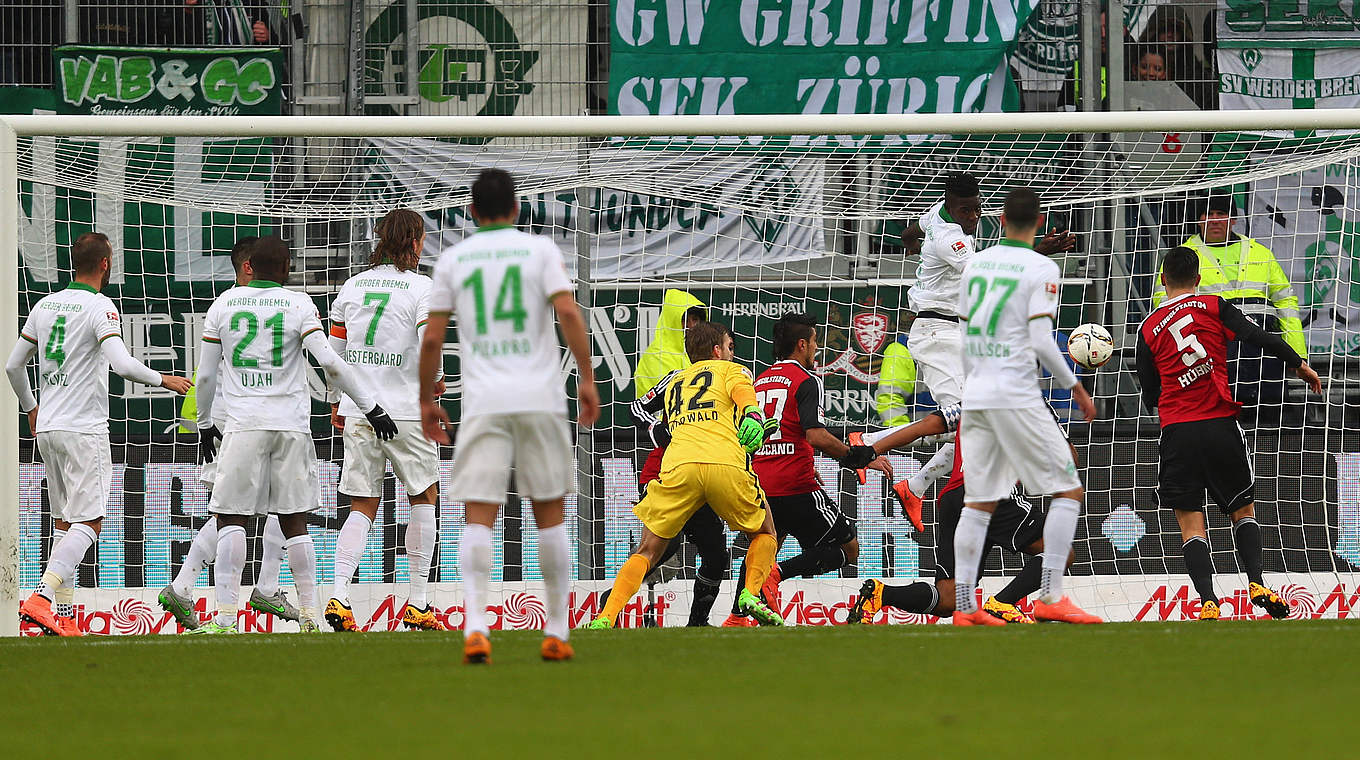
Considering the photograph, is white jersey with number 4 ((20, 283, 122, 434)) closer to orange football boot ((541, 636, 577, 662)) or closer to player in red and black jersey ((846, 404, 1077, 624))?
orange football boot ((541, 636, 577, 662))

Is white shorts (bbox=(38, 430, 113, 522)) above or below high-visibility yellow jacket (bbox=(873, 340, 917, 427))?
below

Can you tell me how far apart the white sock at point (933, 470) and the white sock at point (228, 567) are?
4.09 m

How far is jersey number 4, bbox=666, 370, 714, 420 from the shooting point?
9.09 m

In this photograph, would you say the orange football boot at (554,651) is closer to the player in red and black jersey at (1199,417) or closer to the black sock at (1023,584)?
the black sock at (1023,584)

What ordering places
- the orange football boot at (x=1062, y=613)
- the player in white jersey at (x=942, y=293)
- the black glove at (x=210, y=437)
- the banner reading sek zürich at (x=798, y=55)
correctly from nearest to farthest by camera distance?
the orange football boot at (x=1062, y=613)
the black glove at (x=210, y=437)
the player in white jersey at (x=942, y=293)
the banner reading sek zürich at (x=798, y=55)

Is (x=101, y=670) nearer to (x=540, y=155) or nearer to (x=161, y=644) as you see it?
(x=161, y=644)

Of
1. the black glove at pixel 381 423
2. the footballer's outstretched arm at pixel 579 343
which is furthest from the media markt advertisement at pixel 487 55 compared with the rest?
the footballer's outstretched arm at pixel 579 343

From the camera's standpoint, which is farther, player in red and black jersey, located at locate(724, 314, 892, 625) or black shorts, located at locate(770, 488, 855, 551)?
black shorts, located at locate(770, 488, 855, 551)

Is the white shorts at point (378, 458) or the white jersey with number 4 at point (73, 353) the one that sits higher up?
the white jersey with number 4 at point (73, 353)

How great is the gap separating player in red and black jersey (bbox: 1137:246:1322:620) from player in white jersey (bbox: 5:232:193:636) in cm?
532

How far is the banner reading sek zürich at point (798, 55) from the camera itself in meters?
14.8

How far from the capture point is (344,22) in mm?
15086

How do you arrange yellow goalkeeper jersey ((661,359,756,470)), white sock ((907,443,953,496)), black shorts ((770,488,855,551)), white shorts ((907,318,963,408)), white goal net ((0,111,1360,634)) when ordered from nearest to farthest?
yellow goalkeeper jersey ((661,359,756,470)), white shorts ((907,318,963,408)), black shorts ((770,488,855,551)), white sock ((907,443,953,496)), white goal net ((0,111,1360,634))

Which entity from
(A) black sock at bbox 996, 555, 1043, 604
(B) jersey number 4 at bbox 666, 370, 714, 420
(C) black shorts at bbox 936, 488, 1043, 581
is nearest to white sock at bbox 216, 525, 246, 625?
(B) jersey number 4 at bbox 666, 370, 714, 420
